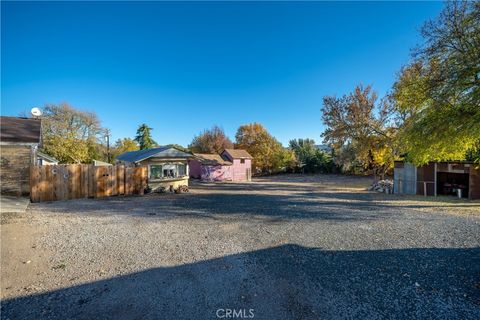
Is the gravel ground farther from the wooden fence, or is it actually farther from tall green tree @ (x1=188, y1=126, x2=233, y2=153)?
tall green tree @ (x1=188, y1=126, x2=233, y2=153)

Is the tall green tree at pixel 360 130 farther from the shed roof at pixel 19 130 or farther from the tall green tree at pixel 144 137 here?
the tall green tree at pixel 144 137

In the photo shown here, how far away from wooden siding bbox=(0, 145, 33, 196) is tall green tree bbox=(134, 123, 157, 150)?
31.6 m

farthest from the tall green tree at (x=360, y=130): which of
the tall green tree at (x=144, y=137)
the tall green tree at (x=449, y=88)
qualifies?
the tall green tree at (x=144, y=137)

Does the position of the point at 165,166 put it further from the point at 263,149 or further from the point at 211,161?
the point at 263,149

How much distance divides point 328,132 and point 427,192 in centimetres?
1056

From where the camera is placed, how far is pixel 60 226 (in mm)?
7152

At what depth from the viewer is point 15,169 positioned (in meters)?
10.8

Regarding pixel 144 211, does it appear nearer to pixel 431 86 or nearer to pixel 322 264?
pixel 322 264

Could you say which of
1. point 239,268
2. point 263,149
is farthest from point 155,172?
point 263,149

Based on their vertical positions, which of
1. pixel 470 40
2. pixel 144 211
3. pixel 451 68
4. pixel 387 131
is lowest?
pixel 144 211

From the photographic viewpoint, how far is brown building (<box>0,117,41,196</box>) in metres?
10.6

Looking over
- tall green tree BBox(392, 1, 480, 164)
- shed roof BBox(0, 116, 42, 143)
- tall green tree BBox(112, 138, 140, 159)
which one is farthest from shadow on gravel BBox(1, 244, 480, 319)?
tall green tree BBox(112, 138, 140, 159)

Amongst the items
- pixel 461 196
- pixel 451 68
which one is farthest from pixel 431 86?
pixel 461 196

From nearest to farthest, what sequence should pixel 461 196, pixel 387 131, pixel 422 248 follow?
pixel 422 248 < pixel 461 196 < pixel 387 131
